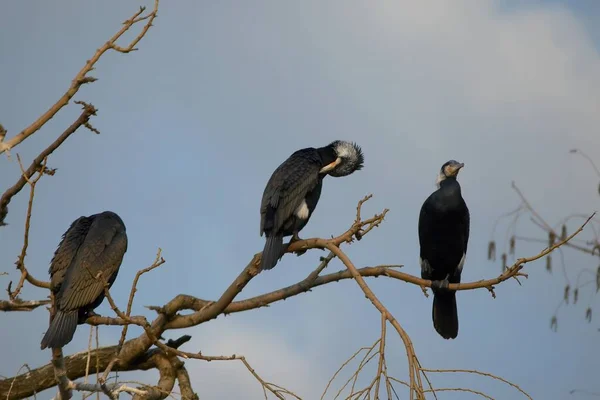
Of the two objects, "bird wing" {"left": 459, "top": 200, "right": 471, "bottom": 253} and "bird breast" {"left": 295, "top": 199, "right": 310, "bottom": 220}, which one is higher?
"bird wing" {"left": 459, "top": 200, "right": 471, "bottom": 253}

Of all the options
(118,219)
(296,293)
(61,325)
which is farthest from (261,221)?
(61,325)

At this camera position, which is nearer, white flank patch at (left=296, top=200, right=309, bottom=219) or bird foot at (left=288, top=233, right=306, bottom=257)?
bird foot at (left=288, top=233, right=306, bottom=257)

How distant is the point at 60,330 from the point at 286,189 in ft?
5.01

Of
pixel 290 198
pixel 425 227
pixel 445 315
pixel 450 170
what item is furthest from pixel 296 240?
pixel 450 170

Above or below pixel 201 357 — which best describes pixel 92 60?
above

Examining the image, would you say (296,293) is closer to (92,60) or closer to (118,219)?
(118,219)

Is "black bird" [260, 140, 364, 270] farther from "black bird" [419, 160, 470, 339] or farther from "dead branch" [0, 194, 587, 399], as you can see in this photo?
"black bird" [419, 160, 470, 339]

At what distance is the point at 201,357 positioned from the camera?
3.88 meters

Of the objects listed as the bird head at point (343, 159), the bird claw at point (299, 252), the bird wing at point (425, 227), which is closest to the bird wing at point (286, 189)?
the bird claw at point (299, 252)

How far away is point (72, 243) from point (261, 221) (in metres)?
1.14

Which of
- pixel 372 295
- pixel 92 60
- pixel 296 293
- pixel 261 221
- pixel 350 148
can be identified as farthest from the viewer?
pixel 350 148

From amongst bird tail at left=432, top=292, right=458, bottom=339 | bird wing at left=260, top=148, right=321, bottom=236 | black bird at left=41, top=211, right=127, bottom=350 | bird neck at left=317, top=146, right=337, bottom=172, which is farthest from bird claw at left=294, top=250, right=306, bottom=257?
bird tail at left=432, top=292, right=458, bottom=339

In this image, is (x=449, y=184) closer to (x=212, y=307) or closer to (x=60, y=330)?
(x=212, y=307)

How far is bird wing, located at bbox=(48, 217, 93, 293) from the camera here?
464 cm
